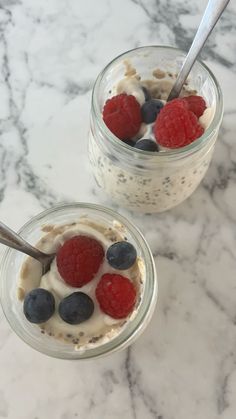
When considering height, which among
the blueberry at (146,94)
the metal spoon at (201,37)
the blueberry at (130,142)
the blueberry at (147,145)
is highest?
the metal spoon at (201,37)

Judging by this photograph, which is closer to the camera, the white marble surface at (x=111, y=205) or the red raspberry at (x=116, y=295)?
the red raspberry at (x=116, y=295)

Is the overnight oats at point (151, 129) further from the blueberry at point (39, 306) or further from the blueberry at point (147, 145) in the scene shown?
the blueberry at point (39, 306)

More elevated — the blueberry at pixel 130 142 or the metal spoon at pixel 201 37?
the metal spoon at pixel 201 37

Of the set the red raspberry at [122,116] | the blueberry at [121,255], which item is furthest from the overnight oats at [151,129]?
the blueberry at [121,255]

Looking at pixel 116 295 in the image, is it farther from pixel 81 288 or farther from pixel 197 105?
pixel 197 105

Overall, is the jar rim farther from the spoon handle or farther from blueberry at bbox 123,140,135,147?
the spoon handle

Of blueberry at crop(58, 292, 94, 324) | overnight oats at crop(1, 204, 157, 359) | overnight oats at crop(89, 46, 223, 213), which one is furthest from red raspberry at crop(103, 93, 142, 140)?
blueberry at crop(58, 292, 94, 324)
